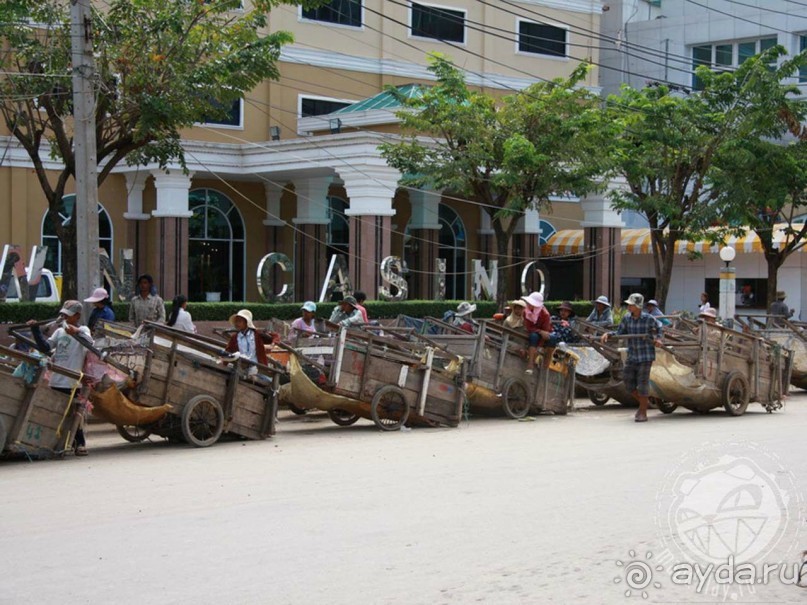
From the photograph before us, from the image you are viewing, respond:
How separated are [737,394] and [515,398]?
11.5 feet

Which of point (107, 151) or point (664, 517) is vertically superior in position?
point (107, 151)

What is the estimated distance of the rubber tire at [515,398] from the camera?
16297 millimetres

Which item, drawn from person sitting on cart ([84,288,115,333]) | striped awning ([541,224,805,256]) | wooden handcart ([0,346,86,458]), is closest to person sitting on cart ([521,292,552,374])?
person sitting on cart ([84,288,115,333])

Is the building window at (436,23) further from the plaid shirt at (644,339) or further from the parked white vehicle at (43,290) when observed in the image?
the plaid shirt at (644,339)

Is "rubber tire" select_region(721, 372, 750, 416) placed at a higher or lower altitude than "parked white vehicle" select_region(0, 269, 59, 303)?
lower

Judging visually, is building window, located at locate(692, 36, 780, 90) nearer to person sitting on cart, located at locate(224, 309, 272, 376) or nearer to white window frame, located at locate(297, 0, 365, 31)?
white window frame, located at locate(297, 0, 365, 31)

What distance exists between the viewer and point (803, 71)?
45.9m

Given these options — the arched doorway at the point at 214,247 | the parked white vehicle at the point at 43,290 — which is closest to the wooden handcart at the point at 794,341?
the parked white vehicle at the point at 43,290

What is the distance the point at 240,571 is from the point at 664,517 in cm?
356

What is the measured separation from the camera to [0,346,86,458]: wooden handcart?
11.0 metres

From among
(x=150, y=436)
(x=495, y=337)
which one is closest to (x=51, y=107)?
(x=150, y=436)

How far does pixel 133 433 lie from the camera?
13.8 meters

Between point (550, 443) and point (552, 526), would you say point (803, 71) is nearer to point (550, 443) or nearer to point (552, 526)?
point (550, 443)

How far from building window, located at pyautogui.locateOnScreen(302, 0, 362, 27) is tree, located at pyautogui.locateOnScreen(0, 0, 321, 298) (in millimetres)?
15791
